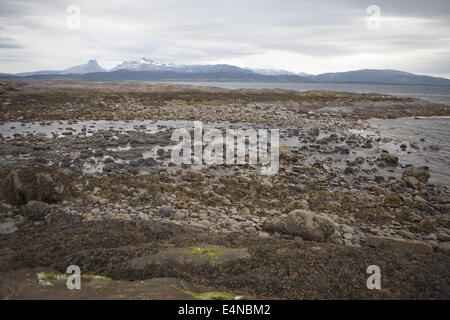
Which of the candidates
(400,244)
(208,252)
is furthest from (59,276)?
(400,244)

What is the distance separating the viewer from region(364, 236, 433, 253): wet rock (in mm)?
8328

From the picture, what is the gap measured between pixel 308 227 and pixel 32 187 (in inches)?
460

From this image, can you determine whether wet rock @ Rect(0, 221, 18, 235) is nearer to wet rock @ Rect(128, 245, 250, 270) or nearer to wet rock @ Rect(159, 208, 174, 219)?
wet rock @ Rect(159, 208, 174, 219)

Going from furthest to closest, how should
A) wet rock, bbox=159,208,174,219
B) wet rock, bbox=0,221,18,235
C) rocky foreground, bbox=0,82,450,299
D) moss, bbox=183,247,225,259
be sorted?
wet rock, bbox=159,208,174,219, wet rock, bbox=0,221,18,235, moss, bbox=183,247,225,259, rocky foreground, bbox=0,82,450,299

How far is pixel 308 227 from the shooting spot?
29.9ft

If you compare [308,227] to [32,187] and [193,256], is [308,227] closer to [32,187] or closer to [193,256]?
[193,256]

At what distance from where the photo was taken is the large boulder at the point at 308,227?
29.6 feet

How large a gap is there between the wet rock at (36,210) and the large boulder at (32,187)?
95 cm

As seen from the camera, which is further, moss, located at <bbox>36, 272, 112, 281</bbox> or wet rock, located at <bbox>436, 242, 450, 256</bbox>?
wet rock, located at <bbox>436, 242, 450, 256</bbox>

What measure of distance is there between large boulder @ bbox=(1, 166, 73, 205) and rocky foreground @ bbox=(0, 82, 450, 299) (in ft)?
0.17

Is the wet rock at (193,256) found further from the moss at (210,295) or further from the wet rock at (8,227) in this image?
the wet rock at (8,227)

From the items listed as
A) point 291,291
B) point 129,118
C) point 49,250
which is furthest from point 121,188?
point 129,118

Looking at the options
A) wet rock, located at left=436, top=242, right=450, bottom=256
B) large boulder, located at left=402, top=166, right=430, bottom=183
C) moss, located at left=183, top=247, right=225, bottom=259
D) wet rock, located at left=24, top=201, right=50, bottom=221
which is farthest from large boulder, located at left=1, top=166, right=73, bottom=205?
large boulder, located at left=402, top=166, right=430, bottom=183

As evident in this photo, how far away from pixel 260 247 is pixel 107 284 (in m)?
4.29
